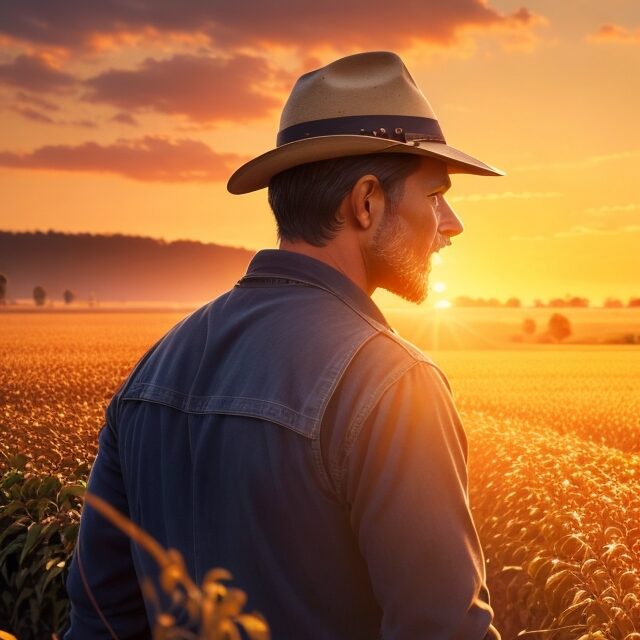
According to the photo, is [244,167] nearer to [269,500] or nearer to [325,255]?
[325,255]

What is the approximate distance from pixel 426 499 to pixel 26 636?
429 centimetres

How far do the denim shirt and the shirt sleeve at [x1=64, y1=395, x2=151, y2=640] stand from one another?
0.95ft

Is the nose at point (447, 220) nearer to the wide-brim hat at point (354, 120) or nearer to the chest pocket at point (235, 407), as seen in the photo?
the wide-brim hat at point (354, 120)

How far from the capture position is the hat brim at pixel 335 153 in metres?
2.23

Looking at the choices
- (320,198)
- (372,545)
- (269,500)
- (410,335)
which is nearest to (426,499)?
(372,545)

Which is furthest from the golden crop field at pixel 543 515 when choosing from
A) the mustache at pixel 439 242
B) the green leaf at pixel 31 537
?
the mustache at pixel 439 242

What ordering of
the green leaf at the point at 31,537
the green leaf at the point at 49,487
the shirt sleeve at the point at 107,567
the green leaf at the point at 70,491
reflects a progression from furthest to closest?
1. the green leaf at the point at 49,487
2. the green leaf at the point at 70,491
3. the green leaf at the point at 31,537
4. the shirt sleeve at the point at 107,567

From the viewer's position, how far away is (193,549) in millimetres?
2084

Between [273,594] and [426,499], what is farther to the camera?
[273,594]

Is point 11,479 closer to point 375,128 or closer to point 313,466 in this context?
point 375,128

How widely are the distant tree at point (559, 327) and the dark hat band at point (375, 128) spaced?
291 feet

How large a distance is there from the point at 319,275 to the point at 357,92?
0.71m

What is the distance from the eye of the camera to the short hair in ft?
7.27

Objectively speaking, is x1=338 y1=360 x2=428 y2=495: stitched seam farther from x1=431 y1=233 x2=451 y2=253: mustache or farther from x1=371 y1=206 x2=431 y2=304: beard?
x1=431 y1=233 x2=451 y2=253: mustache
